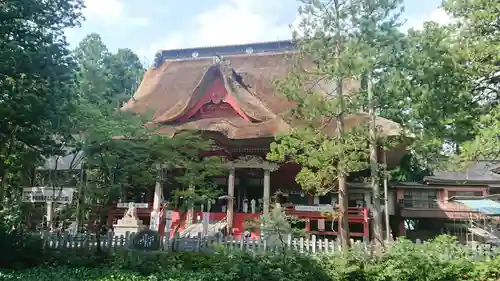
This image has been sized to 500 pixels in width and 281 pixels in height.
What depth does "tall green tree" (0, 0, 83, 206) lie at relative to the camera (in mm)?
9539

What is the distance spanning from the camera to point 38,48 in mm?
10180

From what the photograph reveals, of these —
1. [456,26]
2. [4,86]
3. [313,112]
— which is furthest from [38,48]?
[456,26]

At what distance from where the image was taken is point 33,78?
1015 centimetres

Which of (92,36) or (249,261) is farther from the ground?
(92,36)

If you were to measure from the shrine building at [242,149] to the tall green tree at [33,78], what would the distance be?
144 inches

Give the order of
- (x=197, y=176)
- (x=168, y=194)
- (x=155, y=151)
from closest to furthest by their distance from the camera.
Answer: (x=155, y=151)
(x=197, y=176)
(x=168, y=194)

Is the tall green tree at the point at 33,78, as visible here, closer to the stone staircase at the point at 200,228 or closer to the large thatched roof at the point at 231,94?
the large thatched roof at the point at 231,94

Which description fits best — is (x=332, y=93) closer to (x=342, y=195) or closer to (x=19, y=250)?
(x=342, y=195)

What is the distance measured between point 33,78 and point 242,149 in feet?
→ 27.0

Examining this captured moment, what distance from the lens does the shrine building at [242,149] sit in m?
15.5

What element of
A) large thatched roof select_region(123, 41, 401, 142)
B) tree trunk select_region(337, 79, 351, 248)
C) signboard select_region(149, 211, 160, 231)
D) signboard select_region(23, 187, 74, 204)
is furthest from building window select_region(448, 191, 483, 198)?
signboard select_region(23, 187, 74, 204)

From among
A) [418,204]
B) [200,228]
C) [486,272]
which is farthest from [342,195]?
[418,204]

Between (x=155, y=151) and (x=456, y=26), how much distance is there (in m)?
8.37

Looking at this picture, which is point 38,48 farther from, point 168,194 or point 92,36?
point 92,36
